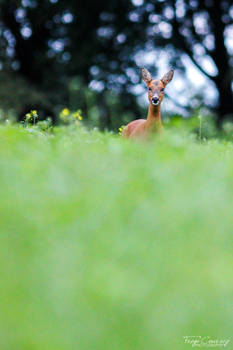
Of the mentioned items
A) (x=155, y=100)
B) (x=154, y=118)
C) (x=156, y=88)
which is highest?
(x=156, y=88)

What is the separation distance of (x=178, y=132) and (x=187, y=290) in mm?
2266

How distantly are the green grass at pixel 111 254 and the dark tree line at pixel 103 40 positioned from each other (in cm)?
1434

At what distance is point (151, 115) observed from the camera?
680 cm

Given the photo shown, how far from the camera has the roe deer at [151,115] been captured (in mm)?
6676

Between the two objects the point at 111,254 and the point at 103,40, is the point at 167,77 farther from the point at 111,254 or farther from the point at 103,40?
the point at 103,40

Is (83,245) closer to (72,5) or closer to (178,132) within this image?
(178,132)

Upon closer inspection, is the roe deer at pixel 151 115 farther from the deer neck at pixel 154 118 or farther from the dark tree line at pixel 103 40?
the dark tree line at pixel 103 40

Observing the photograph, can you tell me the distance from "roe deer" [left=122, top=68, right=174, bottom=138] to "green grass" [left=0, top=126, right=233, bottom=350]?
285cm

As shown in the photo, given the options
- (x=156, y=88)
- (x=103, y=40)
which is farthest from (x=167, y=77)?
(x=103, y=40)

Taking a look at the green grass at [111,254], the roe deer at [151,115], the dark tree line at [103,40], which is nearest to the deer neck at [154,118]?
the roe deer at [151,115]

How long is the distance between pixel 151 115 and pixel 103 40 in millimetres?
12084

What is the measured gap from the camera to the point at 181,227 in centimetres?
303

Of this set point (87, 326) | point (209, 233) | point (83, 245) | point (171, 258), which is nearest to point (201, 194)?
point (209, 233)

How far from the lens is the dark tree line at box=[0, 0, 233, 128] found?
1808 cm
